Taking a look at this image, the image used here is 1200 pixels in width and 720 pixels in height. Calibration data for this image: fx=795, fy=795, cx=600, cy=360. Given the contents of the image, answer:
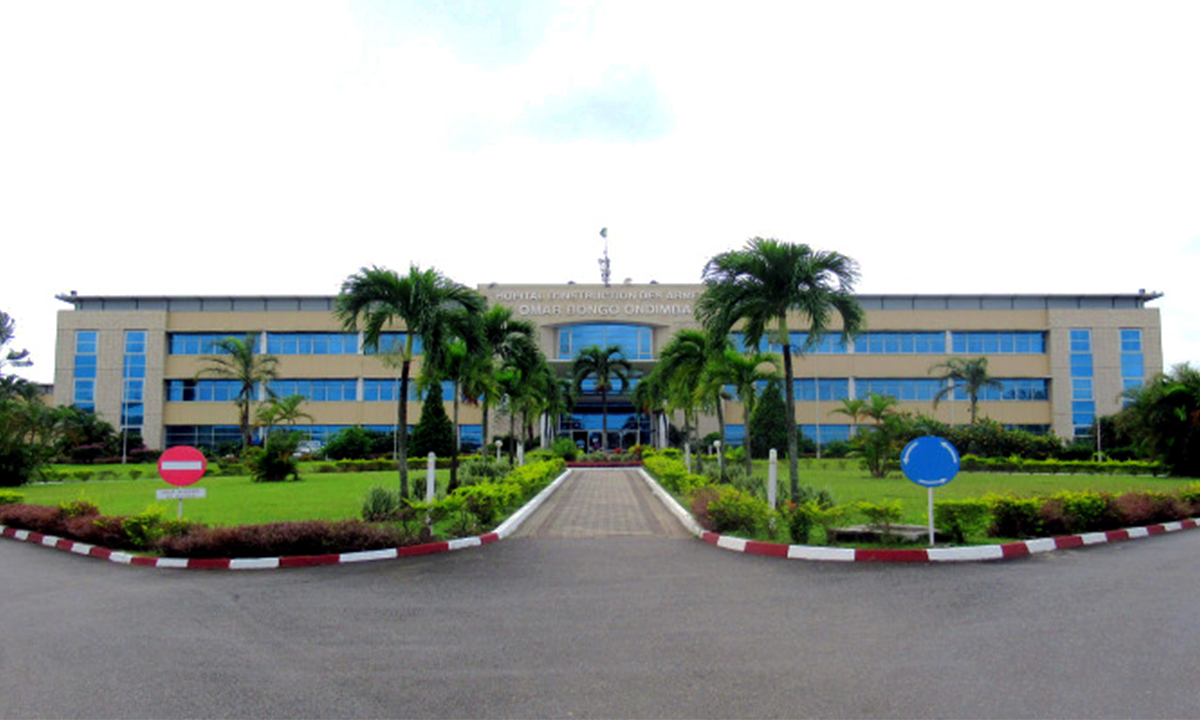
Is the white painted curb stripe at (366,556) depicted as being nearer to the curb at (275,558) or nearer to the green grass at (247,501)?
the curb at (275,558)

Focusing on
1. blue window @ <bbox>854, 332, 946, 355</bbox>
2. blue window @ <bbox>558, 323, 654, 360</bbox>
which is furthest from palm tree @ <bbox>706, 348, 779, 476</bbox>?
blue window @ <bbox>854, 332, 946, 355</bbox>

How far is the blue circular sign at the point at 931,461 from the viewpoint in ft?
37.5

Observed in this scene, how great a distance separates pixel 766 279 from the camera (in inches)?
583

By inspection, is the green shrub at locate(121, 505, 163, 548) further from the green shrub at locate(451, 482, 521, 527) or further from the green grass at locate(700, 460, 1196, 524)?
the green grass at locate(700, 460, 1196, 524)

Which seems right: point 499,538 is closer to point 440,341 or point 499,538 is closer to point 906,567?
point 440,341

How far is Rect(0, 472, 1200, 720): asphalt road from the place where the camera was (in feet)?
16.4

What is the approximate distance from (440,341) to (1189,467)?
29.9 m

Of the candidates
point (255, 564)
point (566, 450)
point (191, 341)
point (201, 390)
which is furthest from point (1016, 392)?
point (191, 341)

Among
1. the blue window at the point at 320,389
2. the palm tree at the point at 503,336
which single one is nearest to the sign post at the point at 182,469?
the palm tree at the point at 503,336

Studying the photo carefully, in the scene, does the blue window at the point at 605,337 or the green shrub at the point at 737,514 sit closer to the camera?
the green shrub at the point at 737,514

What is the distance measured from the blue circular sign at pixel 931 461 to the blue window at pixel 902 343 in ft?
150

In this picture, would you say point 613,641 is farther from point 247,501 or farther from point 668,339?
point 668,339

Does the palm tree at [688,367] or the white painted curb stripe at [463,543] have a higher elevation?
the palm tree at [688,367]

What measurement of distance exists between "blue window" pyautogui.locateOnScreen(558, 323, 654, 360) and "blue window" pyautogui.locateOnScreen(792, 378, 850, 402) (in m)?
10.9
